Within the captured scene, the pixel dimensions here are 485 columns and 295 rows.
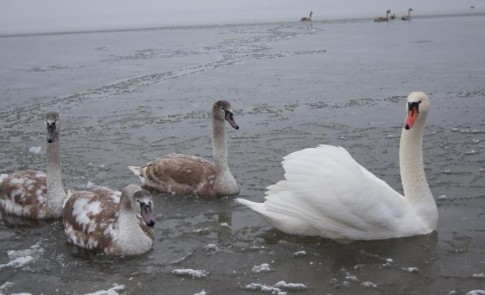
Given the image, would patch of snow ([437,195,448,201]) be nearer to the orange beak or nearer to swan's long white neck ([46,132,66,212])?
the orange beak

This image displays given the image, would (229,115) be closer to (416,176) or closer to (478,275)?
(416,176)

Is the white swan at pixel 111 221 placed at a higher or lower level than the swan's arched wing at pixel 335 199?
lower

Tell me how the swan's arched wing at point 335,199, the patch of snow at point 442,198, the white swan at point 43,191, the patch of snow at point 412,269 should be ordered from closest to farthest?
1. the patch of snow at point 412,269
2. the swan's arched wing at point 335,199
3. the patch of snow at point 442,198
4. the white swan at point 43,191

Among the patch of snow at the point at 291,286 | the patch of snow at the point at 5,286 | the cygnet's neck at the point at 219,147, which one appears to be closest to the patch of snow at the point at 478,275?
the patch of snow at the point at 291,286

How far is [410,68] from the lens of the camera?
15.8m

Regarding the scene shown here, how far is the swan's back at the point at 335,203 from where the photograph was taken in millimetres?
5410

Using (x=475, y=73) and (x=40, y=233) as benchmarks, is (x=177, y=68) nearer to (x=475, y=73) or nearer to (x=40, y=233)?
(x=475, y=73)

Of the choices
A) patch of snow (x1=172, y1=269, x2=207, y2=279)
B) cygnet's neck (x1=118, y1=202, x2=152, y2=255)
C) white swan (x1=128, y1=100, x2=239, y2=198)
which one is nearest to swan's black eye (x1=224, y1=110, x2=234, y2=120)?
white swan (x1=128, y1=100, x2=239, y2=198)

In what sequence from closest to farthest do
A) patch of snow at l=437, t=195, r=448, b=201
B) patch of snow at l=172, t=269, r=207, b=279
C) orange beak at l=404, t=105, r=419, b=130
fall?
patch of snow at l=172, t=269, r=207, b=279
orange beak at l=404, t=105, r=419, b=130
patch of snow at l=437, t=195, r=448, b=201

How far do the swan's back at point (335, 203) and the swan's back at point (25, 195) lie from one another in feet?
8.62

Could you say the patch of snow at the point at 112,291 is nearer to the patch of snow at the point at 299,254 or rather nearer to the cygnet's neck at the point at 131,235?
the cygnet's neck at the point at 131,235

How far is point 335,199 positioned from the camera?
543 centimetres

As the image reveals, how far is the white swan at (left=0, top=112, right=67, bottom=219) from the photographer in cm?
684

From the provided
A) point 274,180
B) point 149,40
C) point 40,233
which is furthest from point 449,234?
point 149,40
